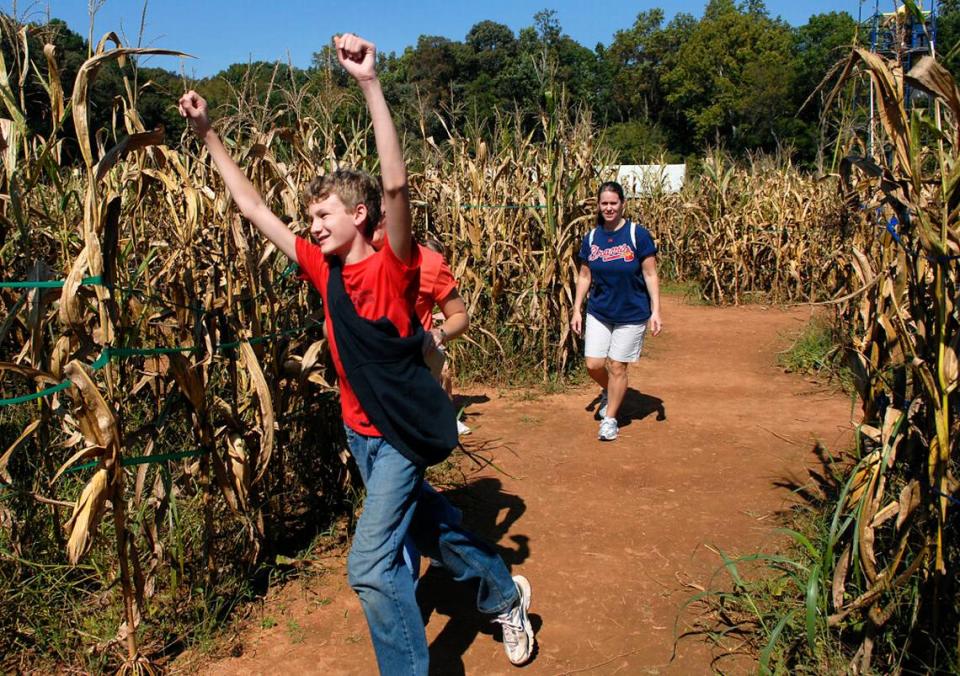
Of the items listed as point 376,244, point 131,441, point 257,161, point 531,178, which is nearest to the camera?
point 131,441

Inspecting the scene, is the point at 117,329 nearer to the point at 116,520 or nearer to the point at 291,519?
the point at 116,520

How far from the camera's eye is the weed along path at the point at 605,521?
130 inches

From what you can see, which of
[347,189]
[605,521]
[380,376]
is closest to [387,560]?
[380,376]

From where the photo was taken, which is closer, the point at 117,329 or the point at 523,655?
the point at 117,329

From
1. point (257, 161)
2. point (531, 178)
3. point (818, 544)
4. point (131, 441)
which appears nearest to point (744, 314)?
point (531, 178)

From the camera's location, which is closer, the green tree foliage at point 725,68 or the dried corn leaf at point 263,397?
the dried corn leaf at point 263,397

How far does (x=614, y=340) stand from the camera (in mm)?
6121

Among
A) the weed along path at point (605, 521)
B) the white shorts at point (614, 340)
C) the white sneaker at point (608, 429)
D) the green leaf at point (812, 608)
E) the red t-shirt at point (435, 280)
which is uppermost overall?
the red t-shirt at point (435, 280)

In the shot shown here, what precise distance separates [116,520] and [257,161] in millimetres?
1805

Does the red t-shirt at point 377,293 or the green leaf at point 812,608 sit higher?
the red t-shirt at point 377,293

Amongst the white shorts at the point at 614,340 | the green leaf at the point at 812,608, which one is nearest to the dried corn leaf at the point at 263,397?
the green leaf at the point at 812,608

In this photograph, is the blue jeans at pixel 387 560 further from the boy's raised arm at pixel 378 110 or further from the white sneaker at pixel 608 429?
the white sneaker at pixel 608 429

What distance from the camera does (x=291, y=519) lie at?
4359 mm

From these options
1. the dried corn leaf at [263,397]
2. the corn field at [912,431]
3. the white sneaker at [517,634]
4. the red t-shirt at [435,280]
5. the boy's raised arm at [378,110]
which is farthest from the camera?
the red t-shirt at [435,280]
